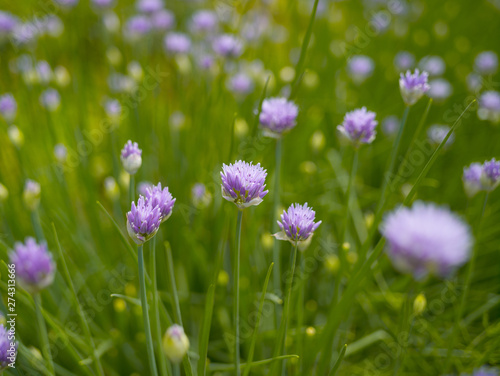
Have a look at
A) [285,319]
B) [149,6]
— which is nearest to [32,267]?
[285,319]

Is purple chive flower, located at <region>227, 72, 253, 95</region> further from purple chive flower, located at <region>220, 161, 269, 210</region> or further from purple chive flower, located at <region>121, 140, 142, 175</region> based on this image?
purple chive flower, located at <region>220, 161, 269, 210</region>

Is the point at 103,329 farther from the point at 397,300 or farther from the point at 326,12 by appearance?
the point at 326,12

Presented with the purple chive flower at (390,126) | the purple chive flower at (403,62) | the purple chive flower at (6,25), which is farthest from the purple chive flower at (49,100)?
the purple chive flower at (403,62)

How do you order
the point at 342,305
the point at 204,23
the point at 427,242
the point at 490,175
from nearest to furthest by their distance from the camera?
the point at 427,242, the point at 342,305, the point at 490,175, the point at 204,23

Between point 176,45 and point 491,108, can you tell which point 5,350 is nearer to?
point 176,45

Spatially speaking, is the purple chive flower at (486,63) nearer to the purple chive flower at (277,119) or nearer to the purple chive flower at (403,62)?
the purple chive flower at (403,62)
